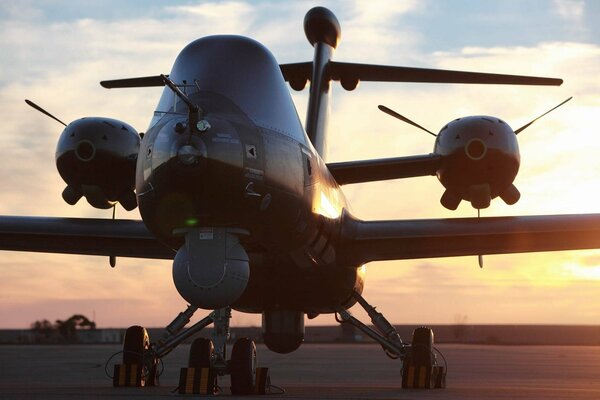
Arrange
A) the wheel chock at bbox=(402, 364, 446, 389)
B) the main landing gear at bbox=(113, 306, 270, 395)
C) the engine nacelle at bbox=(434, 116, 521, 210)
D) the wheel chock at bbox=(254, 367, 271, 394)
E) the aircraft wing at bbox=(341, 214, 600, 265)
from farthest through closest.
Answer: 1. the wheel chock at bbox=(402, 364, 446, 389)
2. the aircraft wing at bbox=(341, 214, 600, 265)
3. the engine nacelle at bbox=(434, 116, 521, 210)
4. the wheel chock at bbox=(254, 367, 271, 394)
5. the main landing gear at bbox=(113, 306, 270, 395)

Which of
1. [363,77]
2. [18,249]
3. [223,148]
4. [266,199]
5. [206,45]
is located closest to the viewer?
[223,148]

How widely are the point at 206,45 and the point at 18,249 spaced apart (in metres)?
7.09

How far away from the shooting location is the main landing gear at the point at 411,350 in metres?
16.5

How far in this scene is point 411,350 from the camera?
1694cm

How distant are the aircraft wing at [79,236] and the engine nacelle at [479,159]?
17.1 feet

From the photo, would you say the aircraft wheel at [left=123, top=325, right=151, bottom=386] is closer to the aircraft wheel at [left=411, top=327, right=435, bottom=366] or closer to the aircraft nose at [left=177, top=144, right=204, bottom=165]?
the aircraft wheel at [left=411, top=327, right=435, bottom=366]

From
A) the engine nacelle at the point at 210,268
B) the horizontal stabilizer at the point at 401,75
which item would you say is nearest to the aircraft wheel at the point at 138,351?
the engine nacelle at the point at 210,268

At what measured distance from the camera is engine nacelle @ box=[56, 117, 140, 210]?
49.0 feet

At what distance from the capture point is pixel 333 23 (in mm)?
21531

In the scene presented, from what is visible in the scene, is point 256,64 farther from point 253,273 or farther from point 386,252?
point 386,252

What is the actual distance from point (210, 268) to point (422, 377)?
716cm

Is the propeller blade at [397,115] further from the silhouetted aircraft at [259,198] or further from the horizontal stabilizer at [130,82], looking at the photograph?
the horizontal stabilizer at [130,82]

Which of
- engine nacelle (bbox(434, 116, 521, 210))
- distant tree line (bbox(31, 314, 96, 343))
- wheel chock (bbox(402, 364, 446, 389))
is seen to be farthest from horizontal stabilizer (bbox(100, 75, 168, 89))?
distant tree line (bbox(31, 314, 96, 343))

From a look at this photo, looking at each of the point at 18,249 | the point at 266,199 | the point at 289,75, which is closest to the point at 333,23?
the point at 289,75
